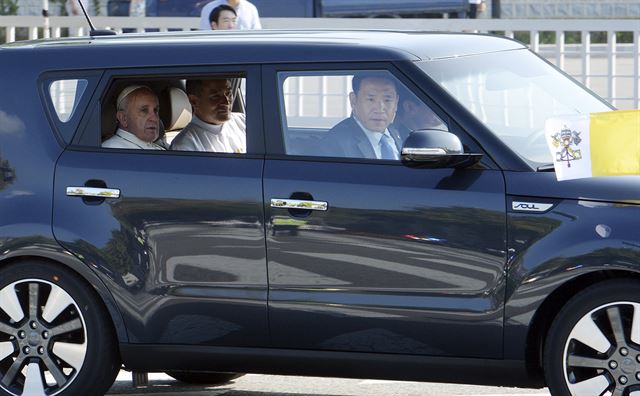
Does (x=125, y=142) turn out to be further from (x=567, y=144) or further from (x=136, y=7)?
(x=136, y=7)

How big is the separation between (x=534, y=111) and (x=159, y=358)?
1880mm

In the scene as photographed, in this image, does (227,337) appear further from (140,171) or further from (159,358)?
(140,171)

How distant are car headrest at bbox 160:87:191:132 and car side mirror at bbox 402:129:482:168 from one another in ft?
4.77

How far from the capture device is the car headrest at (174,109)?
7113 millimetres

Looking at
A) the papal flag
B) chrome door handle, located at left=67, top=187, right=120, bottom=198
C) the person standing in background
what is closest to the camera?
the papal flag

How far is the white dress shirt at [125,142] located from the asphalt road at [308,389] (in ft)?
4.29

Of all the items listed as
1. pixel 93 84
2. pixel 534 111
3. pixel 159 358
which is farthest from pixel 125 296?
pixel 534 111

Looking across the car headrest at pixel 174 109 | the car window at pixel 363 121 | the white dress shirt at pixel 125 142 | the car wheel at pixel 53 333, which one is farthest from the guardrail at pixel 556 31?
the car wheel at pixel 53 333

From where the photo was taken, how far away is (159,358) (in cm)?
651

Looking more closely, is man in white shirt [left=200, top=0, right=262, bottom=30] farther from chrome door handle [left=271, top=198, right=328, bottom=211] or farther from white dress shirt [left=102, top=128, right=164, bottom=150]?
chrome door handle [left=271, top=198, right=328, bottom=211]

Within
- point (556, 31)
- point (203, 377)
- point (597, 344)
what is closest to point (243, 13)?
→ point (556, 31)

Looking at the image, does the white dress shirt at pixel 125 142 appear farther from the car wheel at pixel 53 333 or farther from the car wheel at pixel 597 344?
the car wheel at pixel 597 344

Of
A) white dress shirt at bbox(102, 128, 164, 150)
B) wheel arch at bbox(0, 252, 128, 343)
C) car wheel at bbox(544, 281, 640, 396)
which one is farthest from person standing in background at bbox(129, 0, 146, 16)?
car wheel at bbox(544, 281, 640, 396)

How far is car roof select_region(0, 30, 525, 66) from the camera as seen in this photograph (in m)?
6.33
